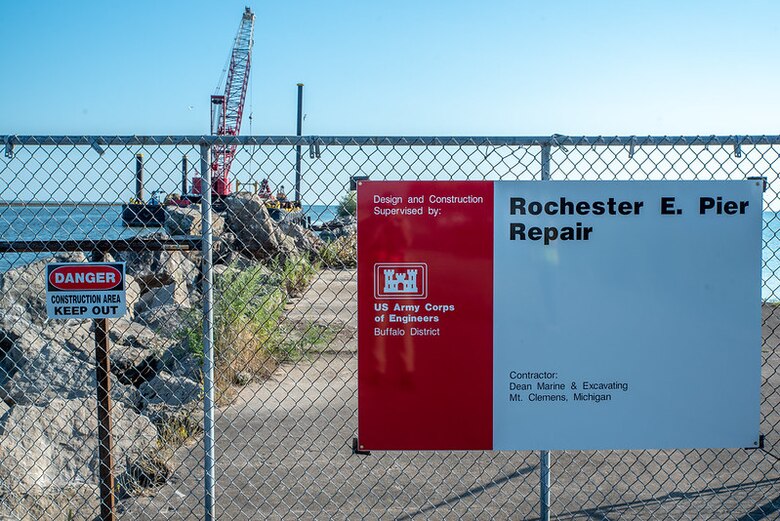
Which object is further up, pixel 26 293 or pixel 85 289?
pixel 85 289

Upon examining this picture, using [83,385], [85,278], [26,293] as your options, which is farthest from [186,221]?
[85,278]

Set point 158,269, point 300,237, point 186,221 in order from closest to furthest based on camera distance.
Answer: point 158,269 → point 186,221 → point 300,237

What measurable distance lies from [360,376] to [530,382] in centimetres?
85

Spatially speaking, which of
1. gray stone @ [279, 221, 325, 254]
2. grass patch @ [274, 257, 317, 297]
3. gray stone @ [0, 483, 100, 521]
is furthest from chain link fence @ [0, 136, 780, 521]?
gray stone @ [279, 221, 325, 254]

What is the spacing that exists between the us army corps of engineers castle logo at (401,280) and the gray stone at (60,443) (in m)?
2.38

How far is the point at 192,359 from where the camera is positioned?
24.2 ft

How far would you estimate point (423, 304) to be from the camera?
3.56 metres

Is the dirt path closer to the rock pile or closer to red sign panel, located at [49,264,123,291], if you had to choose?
the rock pile

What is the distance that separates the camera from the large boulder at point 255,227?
44.5 feet

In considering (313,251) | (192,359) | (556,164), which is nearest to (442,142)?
(556,164)

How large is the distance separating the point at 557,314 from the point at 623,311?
0.33 meters

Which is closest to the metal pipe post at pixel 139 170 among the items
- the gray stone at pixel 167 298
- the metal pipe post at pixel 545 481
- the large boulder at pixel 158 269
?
the metal pipe post at pixel 545 481

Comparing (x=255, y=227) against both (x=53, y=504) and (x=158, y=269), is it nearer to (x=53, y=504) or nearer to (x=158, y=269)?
(x=158, y=269)

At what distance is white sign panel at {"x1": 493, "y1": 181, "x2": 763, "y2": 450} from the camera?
3.60 metres
